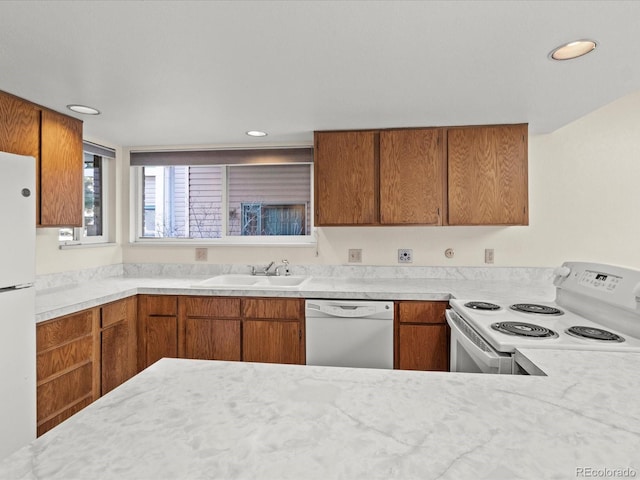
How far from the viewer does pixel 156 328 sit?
105 inches

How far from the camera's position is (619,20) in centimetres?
131

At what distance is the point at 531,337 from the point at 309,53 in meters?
1.47

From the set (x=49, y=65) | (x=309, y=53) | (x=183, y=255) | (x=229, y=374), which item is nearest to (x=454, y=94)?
(x=309, y=53)

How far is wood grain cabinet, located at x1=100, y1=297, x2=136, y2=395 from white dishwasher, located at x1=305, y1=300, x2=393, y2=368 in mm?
1292

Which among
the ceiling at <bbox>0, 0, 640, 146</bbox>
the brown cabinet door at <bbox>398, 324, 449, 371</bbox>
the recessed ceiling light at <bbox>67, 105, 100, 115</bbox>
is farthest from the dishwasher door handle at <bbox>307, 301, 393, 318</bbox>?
the recessed ceiling light at <bbox>67, 105, 100, 115</bbox>

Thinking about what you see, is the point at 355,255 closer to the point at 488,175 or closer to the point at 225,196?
the point at 488,175

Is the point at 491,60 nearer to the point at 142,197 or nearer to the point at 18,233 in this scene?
the point at 18,233

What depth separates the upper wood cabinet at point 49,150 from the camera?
2.03m

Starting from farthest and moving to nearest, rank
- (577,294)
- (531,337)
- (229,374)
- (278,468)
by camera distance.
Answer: (577,294) < (531,337) < (229,374) < (278,468)

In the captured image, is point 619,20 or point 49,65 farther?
point 49,65

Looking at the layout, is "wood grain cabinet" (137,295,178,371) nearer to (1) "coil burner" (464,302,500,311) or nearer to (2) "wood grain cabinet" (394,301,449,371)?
(2) "wood grain cabinet" (394,301,449,371)

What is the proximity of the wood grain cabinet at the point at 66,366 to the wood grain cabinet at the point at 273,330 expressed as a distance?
94cm

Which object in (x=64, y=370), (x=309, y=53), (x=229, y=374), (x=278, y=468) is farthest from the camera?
(x=64, y=370)

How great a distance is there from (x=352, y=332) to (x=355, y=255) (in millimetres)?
807
